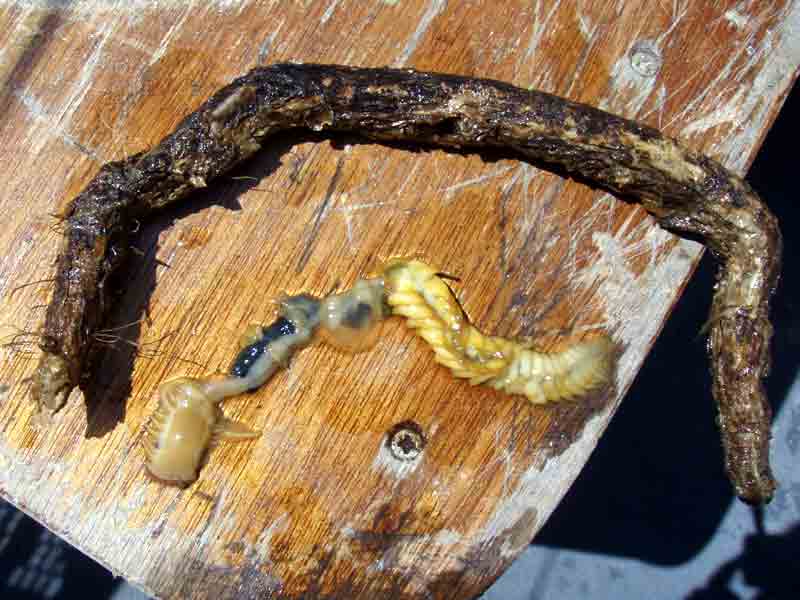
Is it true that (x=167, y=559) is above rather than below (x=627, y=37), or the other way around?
below

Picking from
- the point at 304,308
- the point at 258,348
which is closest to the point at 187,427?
the point at 258,348

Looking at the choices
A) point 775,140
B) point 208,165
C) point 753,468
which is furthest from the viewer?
point 775,140

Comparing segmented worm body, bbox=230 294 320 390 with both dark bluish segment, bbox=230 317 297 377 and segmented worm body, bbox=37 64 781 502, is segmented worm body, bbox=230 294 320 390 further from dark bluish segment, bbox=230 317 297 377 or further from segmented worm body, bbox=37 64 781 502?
segmented worm body, bbox=37 64 781 502

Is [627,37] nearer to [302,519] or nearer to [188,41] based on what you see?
[188,41]

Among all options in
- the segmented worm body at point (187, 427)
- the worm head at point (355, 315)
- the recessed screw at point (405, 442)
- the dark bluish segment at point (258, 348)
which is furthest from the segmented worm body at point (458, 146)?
the recessed screw at point (405, 442)

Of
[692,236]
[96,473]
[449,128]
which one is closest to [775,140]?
[692,236]

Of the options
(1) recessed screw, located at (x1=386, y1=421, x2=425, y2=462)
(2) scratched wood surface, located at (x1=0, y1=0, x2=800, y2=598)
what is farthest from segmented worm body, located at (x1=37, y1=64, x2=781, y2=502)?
(1) recessed screw, located at (x1=386, y1=421, x2=425, y2=462)

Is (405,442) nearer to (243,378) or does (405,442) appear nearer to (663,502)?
(243,378)
